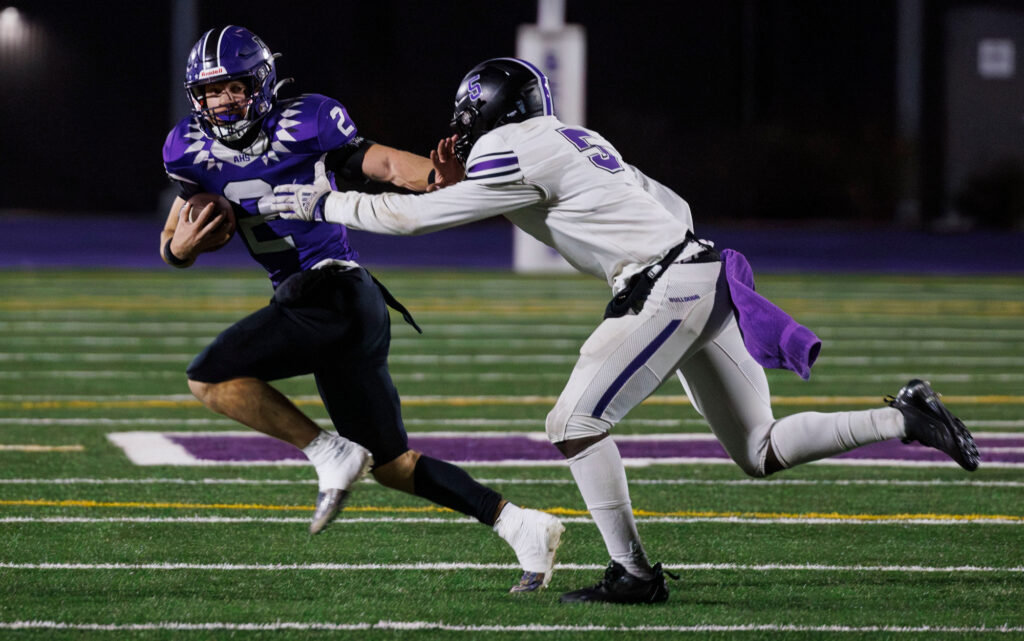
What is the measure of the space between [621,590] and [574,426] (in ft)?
1.51

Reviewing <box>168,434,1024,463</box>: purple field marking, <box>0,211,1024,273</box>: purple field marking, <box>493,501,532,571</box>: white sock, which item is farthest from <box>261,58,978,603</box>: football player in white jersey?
<box>0,211,1024,273</box>: purple field marking

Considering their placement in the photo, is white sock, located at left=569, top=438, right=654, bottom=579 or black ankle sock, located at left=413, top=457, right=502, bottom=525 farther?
black ankle sock, located at left=413, top=457, right=502, bottom=525

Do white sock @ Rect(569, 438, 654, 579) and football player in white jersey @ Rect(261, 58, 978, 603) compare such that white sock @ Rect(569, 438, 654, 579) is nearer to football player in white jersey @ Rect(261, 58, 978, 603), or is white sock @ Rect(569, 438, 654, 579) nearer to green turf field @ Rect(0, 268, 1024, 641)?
football player in white jersey @ Rect(261, 58, 978, 603)

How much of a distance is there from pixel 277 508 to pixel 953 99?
73.5ft

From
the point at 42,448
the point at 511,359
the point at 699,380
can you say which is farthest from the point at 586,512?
the point at 511,359

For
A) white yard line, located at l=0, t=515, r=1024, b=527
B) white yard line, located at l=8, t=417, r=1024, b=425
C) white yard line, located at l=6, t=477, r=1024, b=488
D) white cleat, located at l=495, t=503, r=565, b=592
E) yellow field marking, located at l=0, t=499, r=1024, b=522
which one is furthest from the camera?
white yard line, located at l=8, t=417, r=1024, b=425

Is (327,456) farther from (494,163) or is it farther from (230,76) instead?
(230,76)

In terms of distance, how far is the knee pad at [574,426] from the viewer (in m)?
4.04

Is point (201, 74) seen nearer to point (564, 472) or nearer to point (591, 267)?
point (591, 267)

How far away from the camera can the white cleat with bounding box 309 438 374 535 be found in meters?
4.15

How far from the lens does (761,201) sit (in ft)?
85.1

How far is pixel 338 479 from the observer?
4.16m

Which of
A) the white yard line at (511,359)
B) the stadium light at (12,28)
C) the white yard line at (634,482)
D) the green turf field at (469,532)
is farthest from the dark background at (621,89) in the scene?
the white yard line at (634,482)

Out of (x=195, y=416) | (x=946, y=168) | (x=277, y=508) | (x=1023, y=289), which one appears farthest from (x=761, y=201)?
(x=277, y=508)
